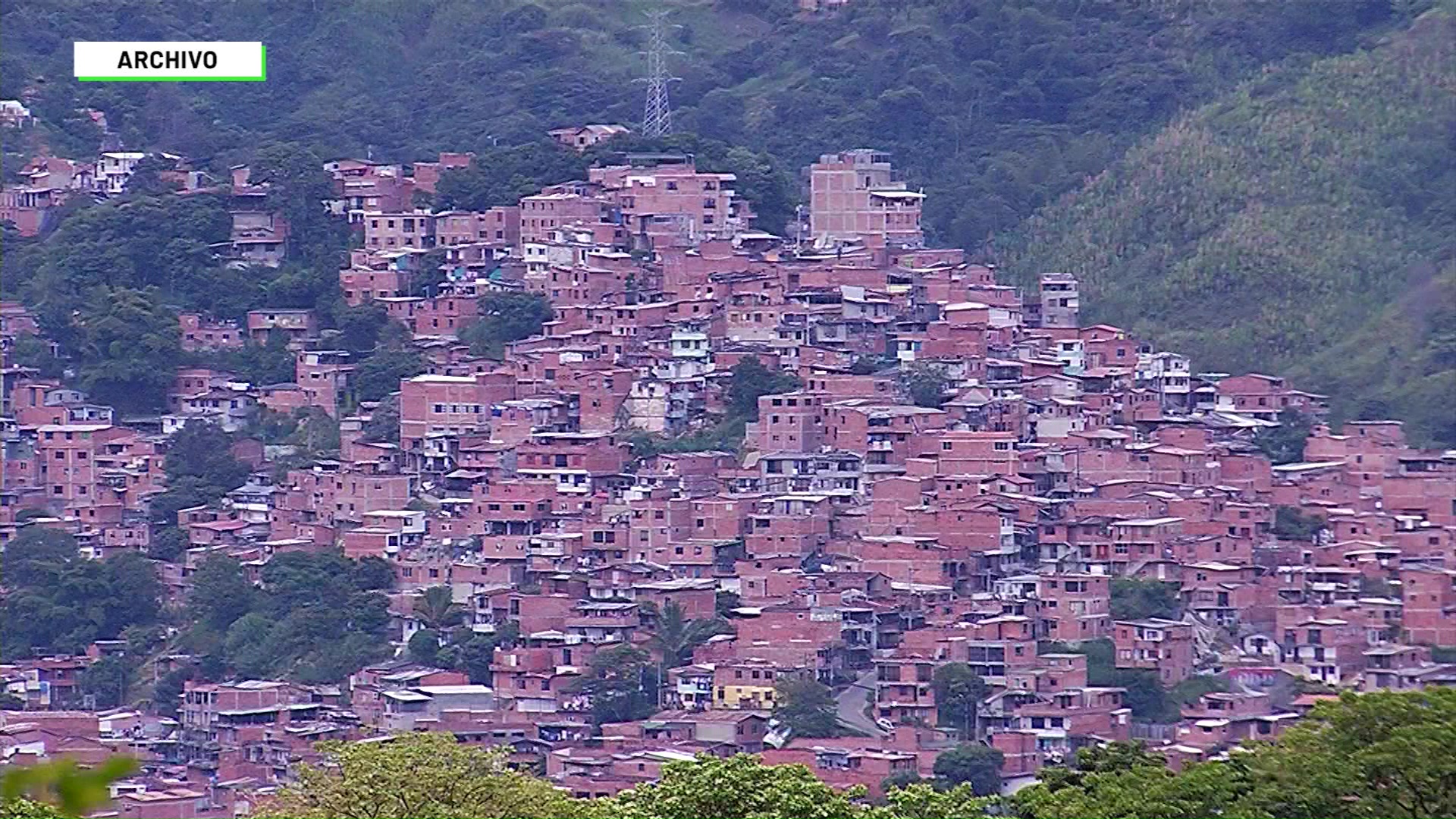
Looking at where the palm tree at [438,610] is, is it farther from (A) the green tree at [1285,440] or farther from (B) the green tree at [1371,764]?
(B) the green tree at [1371,764]

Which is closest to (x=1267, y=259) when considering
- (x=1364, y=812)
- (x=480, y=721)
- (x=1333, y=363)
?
(x=1333, y=363)

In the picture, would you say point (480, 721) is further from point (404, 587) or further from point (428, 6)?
point (428, 6)

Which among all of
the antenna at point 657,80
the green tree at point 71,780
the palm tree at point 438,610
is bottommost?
the palm tree at point 438,610

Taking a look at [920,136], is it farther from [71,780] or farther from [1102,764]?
[71,780]

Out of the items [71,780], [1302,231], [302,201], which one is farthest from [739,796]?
[1302,231]

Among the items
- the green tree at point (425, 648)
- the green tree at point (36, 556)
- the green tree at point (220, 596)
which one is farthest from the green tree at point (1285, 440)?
the green tree at point (36, 556)

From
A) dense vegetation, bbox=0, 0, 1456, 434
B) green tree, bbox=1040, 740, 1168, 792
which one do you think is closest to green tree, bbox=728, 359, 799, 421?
dense vegetation, bbox=0, 0, 1456, 434
